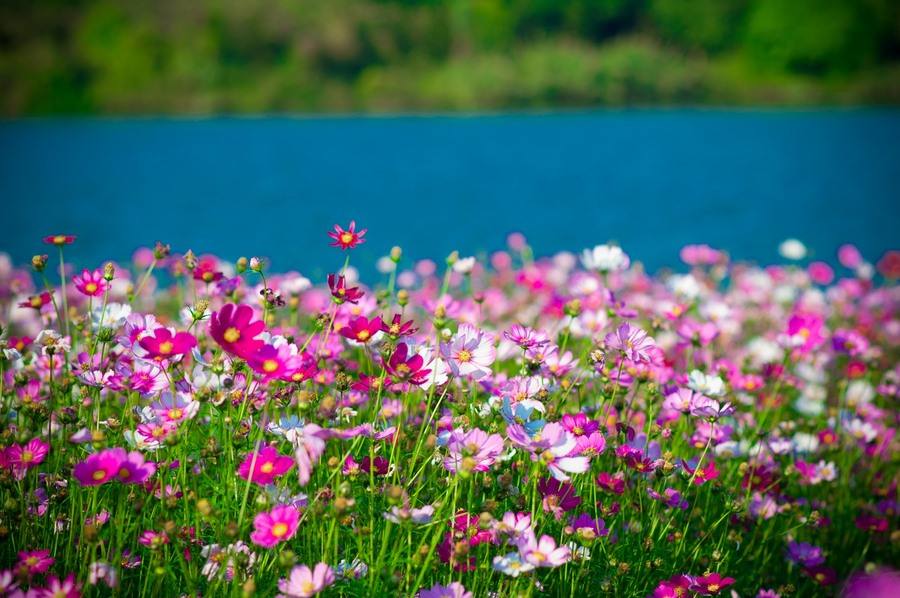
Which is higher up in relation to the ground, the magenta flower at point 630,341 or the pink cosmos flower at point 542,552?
the magenta flower at point 630,341

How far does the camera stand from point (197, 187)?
29.7ft

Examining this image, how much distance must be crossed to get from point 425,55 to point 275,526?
28157 millimetres

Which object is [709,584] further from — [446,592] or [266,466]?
[266,466]

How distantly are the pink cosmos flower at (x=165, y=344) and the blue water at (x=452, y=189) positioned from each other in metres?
3.18

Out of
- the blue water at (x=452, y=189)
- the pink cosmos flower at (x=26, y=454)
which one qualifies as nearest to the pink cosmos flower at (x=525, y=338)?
the pink cosmos flower at (x=26, y=454)

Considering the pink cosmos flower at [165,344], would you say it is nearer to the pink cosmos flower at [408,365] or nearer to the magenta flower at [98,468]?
the magenta flower at [98,468]

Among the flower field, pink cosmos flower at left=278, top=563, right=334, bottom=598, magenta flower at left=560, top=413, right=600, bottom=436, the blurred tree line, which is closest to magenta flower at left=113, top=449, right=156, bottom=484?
the flower field

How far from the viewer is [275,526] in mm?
929

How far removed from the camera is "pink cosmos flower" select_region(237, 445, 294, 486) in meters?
1.00

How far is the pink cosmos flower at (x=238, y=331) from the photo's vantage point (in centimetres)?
98

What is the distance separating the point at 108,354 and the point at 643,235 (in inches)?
232

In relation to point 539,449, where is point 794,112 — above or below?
above

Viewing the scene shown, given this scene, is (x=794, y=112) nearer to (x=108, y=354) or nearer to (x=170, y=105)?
(x=170, y=105)

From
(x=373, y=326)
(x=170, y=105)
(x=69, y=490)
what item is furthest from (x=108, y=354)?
(x=170, y=105)
